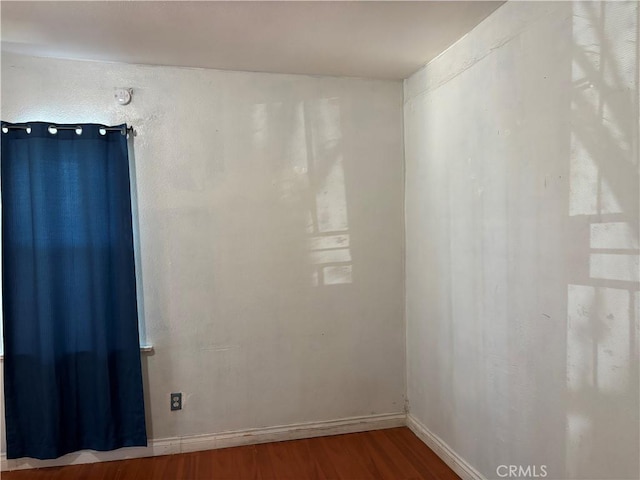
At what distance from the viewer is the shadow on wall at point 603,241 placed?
4.81 feet

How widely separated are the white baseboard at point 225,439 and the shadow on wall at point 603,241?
1.57 metres

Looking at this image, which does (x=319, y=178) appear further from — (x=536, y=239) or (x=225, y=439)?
(x=225, y=439)

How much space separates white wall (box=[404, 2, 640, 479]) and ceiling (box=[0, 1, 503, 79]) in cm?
27

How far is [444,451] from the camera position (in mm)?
2652

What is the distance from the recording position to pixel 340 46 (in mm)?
2512

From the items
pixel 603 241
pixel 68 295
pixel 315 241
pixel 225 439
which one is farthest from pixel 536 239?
pixel 68 295

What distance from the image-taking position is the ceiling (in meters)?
2.05

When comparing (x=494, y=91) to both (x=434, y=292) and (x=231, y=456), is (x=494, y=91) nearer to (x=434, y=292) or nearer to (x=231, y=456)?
(x=434, y=292)

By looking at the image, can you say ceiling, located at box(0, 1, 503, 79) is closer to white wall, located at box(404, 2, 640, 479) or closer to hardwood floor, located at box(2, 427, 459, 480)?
white wall, located at box(404, 2, 640, 479)

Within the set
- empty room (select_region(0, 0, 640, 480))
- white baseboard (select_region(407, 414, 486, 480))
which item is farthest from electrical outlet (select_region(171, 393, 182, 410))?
white baseboard (select_region(407, 414, 486, 480))

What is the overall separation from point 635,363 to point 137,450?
2764 mm

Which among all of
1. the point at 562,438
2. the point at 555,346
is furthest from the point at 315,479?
the point at 555,346

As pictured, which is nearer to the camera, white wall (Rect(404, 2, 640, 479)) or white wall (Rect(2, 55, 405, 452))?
white wall (Rect(404, 2, 640, 479))

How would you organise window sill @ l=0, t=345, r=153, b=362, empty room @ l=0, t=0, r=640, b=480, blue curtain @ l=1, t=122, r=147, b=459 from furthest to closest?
1. window sill @ l=0, t=345, r=153, b=362
2. blue curtain @ l=1, t=122, r=147, b=459
3. empty room @ l=0, t=0, r=640, b=480
